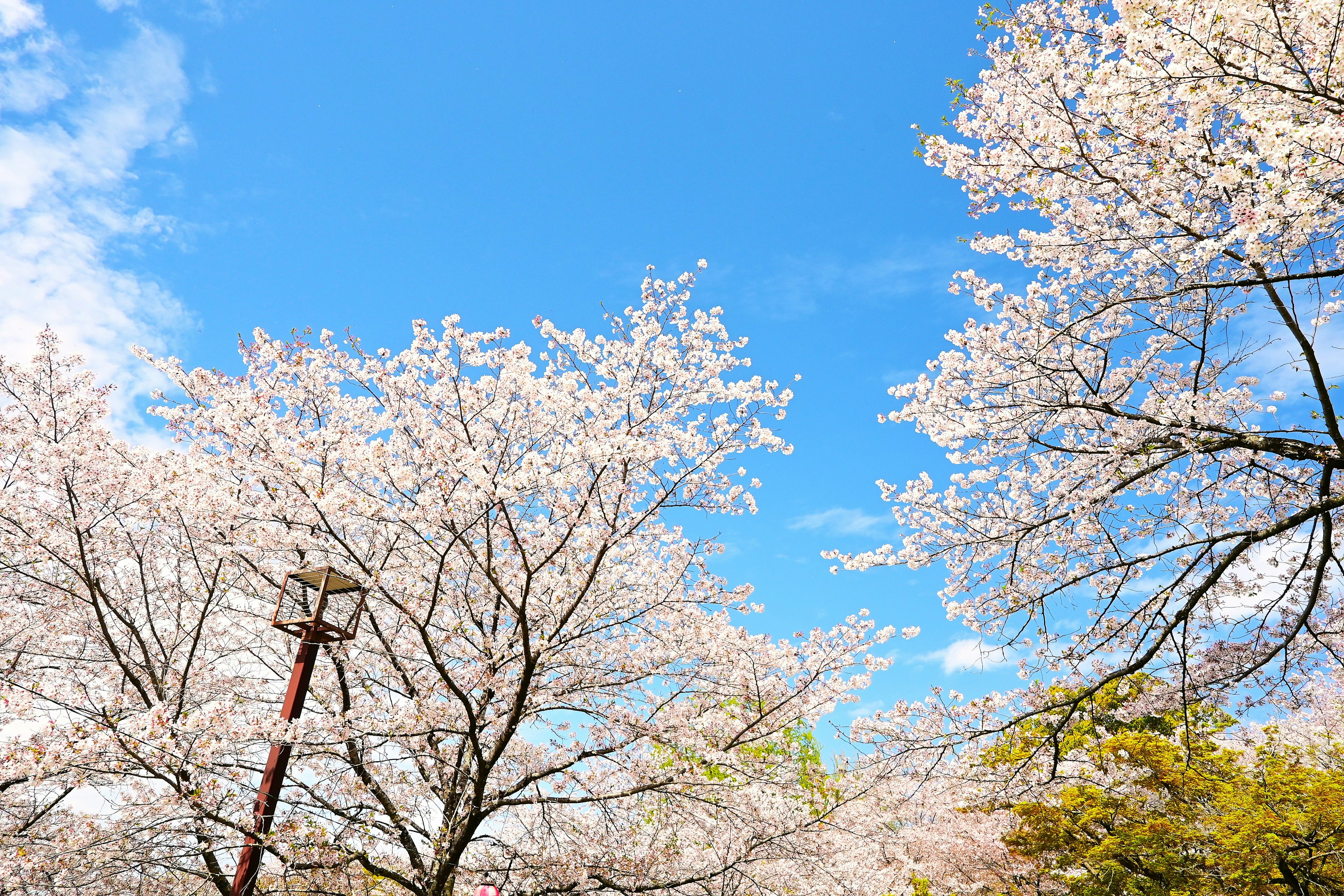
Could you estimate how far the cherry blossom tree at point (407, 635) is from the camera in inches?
250

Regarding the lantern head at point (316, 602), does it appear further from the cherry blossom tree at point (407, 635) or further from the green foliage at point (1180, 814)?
the green foliage at point (1180, 814)

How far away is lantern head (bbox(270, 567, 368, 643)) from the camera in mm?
6312

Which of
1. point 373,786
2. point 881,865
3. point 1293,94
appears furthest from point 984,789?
point 881,865

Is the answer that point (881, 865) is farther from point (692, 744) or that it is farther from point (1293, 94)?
point (1293, 94)

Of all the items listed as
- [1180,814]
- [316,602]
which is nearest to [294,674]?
[316,602]

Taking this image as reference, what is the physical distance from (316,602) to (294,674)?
2.34ft

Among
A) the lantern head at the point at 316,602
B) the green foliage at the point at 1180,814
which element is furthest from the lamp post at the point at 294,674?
the green foliage at the point at 1180,814

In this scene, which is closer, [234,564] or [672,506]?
[672,506]

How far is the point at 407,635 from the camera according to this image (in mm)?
7738

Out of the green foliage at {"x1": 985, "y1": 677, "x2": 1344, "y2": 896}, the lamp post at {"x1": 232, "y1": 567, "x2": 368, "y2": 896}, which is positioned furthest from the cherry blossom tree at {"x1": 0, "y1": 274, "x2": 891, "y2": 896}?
the green foliage at {"x1": 985, "y1": 677, "x2": 1344, "y2": 896}

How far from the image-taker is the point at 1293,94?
4.23 meters

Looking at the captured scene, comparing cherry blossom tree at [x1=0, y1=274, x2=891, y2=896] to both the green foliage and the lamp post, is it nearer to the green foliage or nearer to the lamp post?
the lamp post

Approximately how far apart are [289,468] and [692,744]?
475 cm

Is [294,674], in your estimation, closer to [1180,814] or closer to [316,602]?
[316,602]
